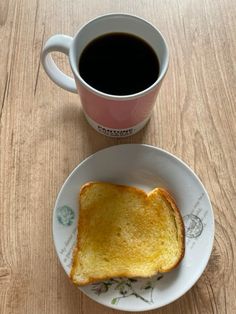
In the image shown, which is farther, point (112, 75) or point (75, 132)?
point (75, 132)

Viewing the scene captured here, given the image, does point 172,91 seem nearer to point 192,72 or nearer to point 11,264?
point 192,72

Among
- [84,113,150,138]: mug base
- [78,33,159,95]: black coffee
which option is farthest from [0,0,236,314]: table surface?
[78,33,159,95]: black coffee

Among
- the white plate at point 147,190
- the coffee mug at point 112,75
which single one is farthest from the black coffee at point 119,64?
the white plate at point 147,190

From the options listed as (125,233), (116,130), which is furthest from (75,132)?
(125,233)

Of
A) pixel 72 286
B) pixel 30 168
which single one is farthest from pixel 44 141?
pixel 72 286

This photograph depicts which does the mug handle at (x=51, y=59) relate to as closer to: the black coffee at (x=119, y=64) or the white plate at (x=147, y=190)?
the black coffee at (x=119, y=64)

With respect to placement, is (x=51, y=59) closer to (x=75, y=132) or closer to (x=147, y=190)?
(x=75, y=132)
